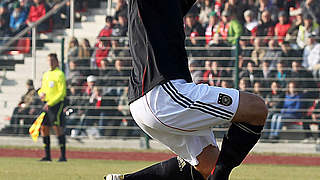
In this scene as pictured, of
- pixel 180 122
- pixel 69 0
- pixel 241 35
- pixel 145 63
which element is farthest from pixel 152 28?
pixel 69 0

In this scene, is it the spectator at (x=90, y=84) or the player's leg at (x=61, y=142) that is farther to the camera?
the spectator at (x=90, y=84)

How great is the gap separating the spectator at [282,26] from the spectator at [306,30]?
357mm

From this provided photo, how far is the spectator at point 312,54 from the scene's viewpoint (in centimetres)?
1625

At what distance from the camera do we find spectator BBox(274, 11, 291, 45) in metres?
17.0

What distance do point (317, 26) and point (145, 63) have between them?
11.8 meters

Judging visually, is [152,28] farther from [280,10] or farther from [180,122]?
[280,10]

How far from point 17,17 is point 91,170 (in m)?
10.4

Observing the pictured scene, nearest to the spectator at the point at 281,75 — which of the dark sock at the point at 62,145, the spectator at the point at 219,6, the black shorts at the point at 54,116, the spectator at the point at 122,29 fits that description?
the spectator at the point at 219,6

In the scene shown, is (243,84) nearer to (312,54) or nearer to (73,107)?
(312,54)

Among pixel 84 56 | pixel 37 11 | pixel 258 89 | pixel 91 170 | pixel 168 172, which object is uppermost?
pixel 37 11

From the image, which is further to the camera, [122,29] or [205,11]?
[205,11]

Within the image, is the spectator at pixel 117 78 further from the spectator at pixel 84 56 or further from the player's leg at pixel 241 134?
the player's leg at pixel 241 134

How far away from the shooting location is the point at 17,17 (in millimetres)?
21891

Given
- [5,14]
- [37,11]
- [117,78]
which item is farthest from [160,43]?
[5,14]
